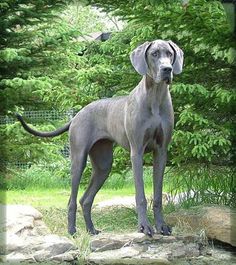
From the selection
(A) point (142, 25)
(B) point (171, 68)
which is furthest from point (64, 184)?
(B) point (171, 68)

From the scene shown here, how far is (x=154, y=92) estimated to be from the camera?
15.4ft

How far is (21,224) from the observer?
16.4ft

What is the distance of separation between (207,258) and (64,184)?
5.80 metres

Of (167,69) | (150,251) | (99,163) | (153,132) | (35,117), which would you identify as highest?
(35,117)

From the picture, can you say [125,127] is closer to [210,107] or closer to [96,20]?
[210,107]

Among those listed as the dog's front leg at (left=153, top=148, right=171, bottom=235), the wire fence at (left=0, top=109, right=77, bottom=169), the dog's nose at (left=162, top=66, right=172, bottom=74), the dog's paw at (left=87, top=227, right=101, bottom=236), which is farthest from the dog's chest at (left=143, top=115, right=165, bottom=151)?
the wire fence at (left=0, top=109, right=77, bottom=169)

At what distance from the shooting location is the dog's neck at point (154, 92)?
4.68 m

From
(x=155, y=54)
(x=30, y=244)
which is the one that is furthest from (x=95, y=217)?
(x=155, y=54)

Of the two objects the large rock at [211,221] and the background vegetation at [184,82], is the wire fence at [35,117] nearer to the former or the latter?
the background vegetation at [184,82]

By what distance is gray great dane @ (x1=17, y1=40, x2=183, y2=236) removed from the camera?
15.0ft

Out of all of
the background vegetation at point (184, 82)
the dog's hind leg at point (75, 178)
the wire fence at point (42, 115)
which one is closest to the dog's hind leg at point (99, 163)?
the dog's hind leg at point (75, 178)

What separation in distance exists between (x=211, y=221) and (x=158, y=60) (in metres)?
1.45

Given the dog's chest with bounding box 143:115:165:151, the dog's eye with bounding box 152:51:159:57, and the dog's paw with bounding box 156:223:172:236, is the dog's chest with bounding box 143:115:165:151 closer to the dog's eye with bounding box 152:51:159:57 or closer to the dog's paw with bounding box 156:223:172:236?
the dog's eye with bounding box 152:51:159:57

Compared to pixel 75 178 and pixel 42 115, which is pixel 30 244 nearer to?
pixel 75 178
